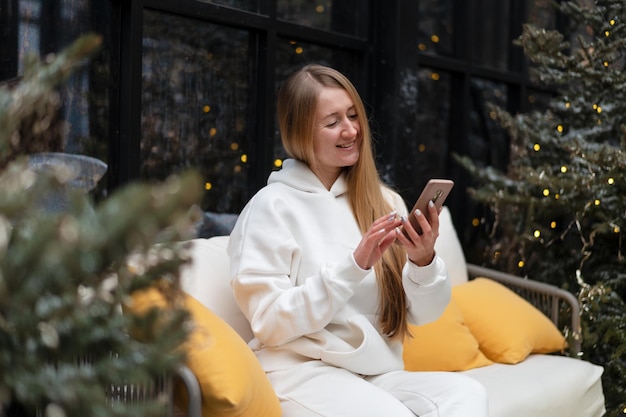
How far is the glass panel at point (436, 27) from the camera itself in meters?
4.40

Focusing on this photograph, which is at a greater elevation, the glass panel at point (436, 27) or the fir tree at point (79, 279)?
the glass panel at point (436, 27)

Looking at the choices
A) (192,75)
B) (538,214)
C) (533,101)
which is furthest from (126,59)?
(533,101)

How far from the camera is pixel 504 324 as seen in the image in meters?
3.03

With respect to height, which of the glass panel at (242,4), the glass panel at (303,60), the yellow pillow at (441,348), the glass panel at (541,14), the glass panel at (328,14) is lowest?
the yellow pillow at (441,348)

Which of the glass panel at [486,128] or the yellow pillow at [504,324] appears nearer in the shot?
the yellow pillow at [504,324]

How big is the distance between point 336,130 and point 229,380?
0.84 m

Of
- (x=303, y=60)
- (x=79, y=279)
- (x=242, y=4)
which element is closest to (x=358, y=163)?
(x=242, y=4)

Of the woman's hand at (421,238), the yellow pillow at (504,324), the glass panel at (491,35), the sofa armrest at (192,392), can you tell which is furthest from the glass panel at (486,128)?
the sofa armrest at (192,392)

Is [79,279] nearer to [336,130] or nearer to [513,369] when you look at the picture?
[336,130]

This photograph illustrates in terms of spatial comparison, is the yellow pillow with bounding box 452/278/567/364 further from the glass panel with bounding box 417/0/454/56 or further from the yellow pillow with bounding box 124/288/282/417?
the glass panel with bounding box 417/0/454/56

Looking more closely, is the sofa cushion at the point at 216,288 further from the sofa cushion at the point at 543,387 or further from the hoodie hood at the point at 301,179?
the sofa cushion at the point at 543,387

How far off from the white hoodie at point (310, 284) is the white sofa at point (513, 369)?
0.49ft

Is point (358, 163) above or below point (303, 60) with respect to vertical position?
below

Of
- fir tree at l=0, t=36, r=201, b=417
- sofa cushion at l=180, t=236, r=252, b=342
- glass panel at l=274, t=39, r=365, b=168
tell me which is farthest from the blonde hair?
fir tree at l=0, t=36, r=201, b=417
